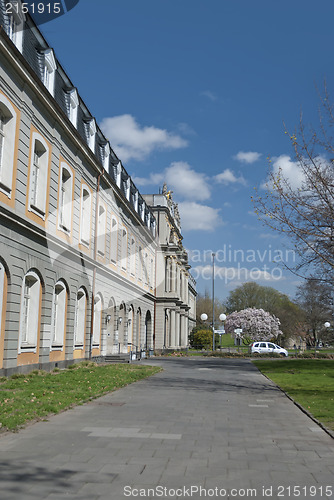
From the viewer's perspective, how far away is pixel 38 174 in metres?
19.2

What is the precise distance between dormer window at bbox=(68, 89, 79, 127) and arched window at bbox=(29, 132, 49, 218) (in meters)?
4.00

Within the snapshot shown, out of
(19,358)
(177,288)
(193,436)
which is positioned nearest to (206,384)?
(19,358)

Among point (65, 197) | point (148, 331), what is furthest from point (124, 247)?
point (148, 331)

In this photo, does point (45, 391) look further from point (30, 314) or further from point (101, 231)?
point (101, 231)

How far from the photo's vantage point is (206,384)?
701 inches

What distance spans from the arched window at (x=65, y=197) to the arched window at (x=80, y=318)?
3.99 metres

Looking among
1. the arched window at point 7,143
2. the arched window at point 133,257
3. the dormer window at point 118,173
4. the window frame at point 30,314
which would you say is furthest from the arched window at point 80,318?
the arched window at point 133,257

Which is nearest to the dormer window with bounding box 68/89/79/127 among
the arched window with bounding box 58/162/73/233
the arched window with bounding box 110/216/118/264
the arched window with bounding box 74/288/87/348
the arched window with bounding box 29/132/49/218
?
the arched window with bounding box 58/162/73/233

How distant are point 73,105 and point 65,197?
4284 mm

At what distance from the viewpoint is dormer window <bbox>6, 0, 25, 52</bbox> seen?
1609 centimetres

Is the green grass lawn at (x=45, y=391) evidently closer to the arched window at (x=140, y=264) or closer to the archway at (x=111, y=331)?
the archway at (x=111, y=331)

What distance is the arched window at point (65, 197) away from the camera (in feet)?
70.3

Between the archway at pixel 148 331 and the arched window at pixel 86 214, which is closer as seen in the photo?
the arched window at pixel 86 214

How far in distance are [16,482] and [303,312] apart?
8211 centimetres
